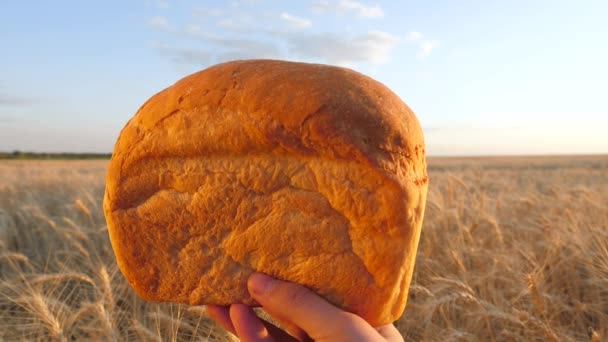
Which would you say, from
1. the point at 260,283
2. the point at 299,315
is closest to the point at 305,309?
the point at 299,315

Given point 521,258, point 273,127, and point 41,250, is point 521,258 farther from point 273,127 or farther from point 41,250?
point 41,250

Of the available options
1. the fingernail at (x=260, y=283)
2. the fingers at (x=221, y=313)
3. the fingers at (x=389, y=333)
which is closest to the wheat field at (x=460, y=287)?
the fingers at (x=221, y=313)

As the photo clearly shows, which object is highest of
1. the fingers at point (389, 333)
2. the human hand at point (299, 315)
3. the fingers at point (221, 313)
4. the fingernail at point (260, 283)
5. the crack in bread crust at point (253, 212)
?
the crack in bread crust at point (253, 212)

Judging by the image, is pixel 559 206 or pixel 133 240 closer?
pixel 133 240

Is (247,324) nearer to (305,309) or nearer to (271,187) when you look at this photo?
(305,309)

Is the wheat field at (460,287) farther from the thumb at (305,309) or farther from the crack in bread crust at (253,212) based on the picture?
the thumb at (305,309)

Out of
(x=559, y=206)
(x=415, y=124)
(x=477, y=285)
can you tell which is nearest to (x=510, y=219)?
(x=559, y=206)
